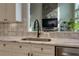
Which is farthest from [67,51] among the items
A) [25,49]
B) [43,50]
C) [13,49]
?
[13,49]

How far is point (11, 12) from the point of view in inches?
136

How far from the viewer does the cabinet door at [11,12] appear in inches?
135

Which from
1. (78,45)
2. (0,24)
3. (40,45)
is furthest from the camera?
(0,24)

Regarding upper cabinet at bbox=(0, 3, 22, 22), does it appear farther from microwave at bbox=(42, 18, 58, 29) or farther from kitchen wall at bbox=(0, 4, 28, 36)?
microwave at bbox=(42, 18, 58, 29)

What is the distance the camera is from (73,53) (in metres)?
2.38

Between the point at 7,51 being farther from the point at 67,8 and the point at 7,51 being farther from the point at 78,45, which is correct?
the point at 67,8

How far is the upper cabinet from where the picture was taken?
Result: 3.44 meters

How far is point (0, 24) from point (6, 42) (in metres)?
1.02

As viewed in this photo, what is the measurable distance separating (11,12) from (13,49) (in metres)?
0.98

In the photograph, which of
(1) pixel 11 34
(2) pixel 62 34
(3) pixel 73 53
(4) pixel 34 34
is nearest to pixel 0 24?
(1) pixel 11 34

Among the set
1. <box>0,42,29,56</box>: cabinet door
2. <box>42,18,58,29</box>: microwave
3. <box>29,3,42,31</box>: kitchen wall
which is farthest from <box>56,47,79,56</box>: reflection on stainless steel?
<box>29,3,42,31</box>: kitchen wall

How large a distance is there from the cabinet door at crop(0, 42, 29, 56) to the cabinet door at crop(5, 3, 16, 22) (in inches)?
27.9

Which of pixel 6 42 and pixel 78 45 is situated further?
pixel 6 42

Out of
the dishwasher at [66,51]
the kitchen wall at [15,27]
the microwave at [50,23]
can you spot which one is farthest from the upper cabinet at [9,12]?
the dishwasher at [66,51]
